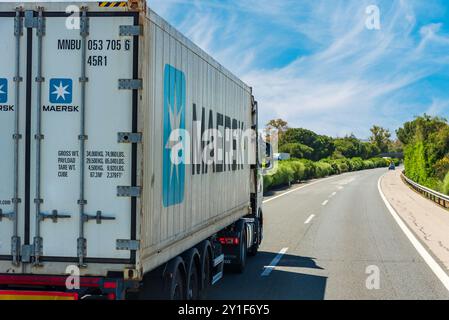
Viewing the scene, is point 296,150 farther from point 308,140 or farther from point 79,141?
point 79,141

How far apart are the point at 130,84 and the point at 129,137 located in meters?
0.56

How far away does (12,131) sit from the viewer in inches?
245

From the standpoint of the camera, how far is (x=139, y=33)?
6.00 metres

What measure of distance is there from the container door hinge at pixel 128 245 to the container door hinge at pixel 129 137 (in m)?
1.04

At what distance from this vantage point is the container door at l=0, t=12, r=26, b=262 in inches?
244

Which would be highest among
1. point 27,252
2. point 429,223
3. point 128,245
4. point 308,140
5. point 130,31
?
point 308,140

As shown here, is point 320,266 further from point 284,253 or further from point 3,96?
point 3,96

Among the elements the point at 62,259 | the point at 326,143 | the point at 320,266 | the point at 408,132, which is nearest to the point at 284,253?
the point at 320,266

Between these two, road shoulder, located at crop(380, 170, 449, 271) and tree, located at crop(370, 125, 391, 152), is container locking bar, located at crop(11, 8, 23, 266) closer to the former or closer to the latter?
road shoulder, located at crop(380, 170, 449, 271)

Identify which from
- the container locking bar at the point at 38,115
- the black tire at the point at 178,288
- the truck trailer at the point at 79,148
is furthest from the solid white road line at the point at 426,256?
the container locking bar at the point at 38,115

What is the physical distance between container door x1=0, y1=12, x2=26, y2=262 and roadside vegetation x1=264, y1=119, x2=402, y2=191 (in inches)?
1383

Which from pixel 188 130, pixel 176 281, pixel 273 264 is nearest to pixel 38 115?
pixel 188 130

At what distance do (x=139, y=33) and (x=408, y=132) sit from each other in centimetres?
14283

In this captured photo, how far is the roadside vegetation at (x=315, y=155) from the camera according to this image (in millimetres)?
52006
